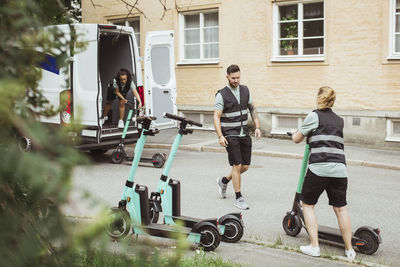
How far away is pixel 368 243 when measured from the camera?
6172mm

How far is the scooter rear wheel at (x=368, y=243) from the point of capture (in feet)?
20.1

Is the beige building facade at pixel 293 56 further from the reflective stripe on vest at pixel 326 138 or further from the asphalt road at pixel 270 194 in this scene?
the reflective stripe on vest at pixel 326 138

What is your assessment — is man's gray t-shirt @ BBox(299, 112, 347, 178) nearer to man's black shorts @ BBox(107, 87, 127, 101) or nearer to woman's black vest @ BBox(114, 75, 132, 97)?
woman's black vest @ BBox(114, 75, 132, 97)

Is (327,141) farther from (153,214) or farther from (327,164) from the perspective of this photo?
(153,214)

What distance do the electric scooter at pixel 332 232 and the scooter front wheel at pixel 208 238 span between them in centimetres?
117

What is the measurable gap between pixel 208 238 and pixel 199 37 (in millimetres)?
13538

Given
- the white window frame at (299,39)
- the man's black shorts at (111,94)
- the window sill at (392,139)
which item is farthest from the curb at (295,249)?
the white window frame at (299,39)

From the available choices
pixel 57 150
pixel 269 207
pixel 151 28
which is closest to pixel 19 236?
pixel 57 150

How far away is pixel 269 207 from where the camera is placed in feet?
28.3

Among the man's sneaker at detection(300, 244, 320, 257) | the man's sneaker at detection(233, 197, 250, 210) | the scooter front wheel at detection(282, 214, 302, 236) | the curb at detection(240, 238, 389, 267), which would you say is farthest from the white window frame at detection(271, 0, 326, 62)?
the man's sneaker at detection(300, 244, 320, 257)

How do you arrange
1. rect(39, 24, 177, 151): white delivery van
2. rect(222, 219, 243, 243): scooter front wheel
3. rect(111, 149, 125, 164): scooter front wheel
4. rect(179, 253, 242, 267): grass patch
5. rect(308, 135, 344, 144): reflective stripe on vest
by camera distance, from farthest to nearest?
rect(111, 149, 125, 164): scooter front wheel → rect(39, 24, 177, 151): white delivery van → rect(222, 219, 243, 243): scooter front wheel → rect(308, 135, 344, 144): reflective stripe on vest → rect(179, 253, 242, 267): grass patch

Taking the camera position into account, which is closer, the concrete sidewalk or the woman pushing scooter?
the woman pushing scooter

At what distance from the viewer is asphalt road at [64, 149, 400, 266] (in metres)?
7.11

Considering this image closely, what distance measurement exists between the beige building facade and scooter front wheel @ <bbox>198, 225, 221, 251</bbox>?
30.3 ft
